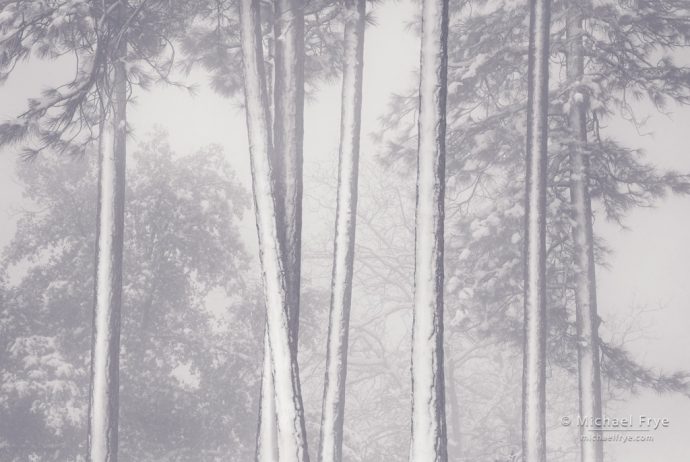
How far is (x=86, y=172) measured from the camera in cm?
1798

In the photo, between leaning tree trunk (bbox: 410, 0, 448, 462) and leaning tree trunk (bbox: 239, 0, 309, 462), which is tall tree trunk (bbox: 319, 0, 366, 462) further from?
leaning tree trunk (bbox: 410, 0, 448, 462)

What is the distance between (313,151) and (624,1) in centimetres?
1295

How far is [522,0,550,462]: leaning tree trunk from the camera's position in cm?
923

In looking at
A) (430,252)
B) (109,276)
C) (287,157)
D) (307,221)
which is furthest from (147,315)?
(430,252)

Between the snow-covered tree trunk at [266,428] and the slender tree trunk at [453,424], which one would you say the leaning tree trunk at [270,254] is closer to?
the snow-covered tree trunk at [266,428]

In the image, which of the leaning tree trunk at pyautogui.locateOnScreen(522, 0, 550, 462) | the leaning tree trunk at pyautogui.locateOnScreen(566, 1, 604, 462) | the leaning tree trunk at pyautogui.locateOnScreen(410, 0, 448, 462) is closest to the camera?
the leaning tree trunk at pyautogui.locateOnScreen(410, 0, 448, 462)

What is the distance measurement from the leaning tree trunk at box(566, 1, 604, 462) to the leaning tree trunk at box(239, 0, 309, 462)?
5451mm

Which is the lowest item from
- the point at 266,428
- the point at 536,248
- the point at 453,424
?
the point at 266,428

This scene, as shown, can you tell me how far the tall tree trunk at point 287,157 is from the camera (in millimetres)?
7977

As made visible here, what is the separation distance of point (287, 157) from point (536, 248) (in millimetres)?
3740

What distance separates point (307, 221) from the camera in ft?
70.3

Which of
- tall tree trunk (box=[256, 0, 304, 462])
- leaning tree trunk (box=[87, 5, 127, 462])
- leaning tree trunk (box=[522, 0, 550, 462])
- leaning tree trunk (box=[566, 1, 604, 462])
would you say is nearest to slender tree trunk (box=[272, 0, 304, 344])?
tall tree trunk (box=[256, 0, 304, 462])

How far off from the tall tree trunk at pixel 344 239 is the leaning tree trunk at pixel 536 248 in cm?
247

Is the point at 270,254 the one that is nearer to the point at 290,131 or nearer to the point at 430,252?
the point at 430,252
